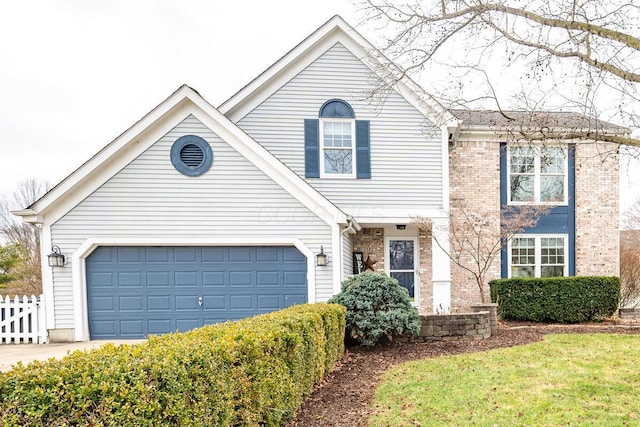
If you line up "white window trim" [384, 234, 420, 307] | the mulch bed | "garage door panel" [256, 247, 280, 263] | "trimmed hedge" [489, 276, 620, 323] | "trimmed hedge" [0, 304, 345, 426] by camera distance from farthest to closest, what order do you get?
1. "white window trim" [384, 234, 420, 307]
2. "trimmed hedge" [489, 276, 620, 323]
3. "garage door panel" [256, 247, 280, 263]
4. the mulch bed
5. "trimmed hedge" [0, 304, 345, 426]

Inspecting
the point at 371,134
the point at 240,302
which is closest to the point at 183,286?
the point at 240,302

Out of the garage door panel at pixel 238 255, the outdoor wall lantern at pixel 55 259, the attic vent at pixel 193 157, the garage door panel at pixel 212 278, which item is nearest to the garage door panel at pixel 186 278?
the garage door panel at pixel 212 278

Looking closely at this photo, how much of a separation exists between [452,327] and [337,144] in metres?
5.86

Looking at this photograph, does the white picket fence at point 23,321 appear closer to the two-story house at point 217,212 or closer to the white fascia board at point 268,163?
the two-story house at point 217,212

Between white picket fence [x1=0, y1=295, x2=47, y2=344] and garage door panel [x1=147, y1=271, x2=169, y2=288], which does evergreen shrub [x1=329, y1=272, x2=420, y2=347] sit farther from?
white picket fence [x1=0, y1=295, x2=47, y2=344]

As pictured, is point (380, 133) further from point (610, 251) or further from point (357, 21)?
point (610, 251)

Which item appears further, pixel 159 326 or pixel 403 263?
pixel 403 263

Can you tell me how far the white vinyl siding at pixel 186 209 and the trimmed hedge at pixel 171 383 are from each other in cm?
486

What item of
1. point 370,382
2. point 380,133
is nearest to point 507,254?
point 380,133

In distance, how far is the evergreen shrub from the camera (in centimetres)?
788

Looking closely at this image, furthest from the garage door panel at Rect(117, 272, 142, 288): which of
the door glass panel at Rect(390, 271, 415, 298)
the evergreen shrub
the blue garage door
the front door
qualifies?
the door glass panel at Rect(390, 271, 415, 298)

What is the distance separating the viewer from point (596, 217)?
501 inches

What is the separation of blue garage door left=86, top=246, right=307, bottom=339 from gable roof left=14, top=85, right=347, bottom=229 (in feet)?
4.29

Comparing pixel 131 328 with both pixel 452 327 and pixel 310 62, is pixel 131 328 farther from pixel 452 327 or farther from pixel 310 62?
pixel 310 62
